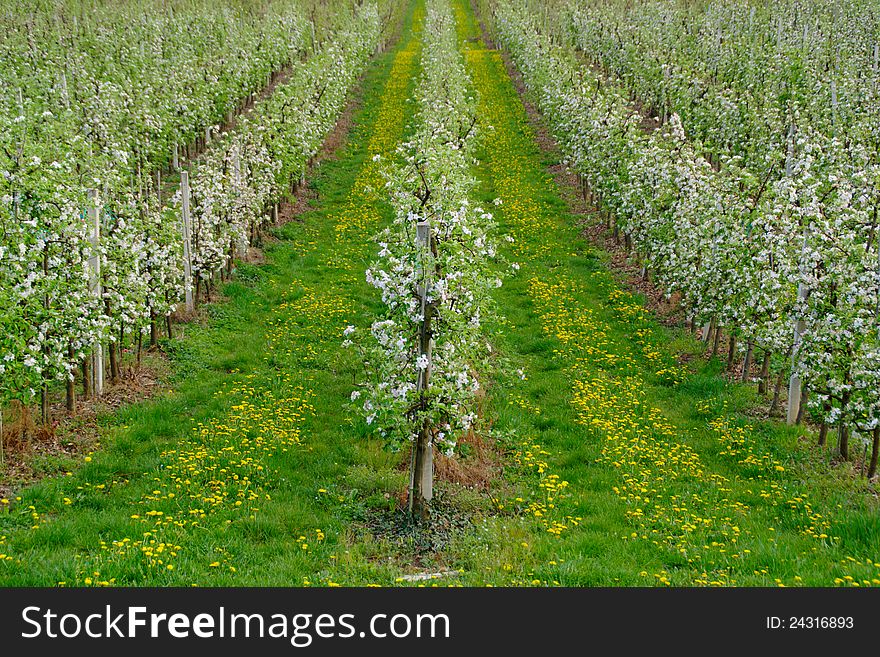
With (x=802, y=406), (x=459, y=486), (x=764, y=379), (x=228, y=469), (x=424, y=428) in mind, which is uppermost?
(x=764, y=379)

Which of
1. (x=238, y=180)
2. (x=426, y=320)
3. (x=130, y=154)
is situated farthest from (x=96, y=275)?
(x=130, y=154)

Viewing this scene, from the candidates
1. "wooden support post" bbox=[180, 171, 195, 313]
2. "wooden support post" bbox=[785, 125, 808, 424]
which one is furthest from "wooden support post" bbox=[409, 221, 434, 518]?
"wooden support post" bbox=[180, 171, 195, 313]

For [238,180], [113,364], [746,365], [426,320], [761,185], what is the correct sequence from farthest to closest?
[238,180], [761,185], [746,365], [113,364], [426,320]

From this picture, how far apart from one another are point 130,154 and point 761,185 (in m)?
15.5

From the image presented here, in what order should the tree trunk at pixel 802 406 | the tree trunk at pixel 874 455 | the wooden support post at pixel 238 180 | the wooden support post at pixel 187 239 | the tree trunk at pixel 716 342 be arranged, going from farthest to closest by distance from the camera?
the wooden support post at pixel 238 180
the wooden support post at pixel 187 239
the tree trunk at pixel 716 342
the tree trunk at pixel 802 406
the tree trunk at pixel 874 455

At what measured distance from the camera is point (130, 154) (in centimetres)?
2119

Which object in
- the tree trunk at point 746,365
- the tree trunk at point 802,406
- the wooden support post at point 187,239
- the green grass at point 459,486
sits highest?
the wooden support post at point 187,239

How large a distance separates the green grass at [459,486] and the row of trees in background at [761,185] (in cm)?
142

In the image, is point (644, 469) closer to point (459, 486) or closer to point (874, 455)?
point (459, 486)

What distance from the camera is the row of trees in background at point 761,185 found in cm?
1206

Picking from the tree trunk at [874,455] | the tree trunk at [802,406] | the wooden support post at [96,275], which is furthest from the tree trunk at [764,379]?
the wooden support post at [96,275]

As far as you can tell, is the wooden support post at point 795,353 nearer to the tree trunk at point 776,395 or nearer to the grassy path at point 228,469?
→ the tree trunk at point 776,395

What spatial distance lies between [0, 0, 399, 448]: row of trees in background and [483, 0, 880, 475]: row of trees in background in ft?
32.4

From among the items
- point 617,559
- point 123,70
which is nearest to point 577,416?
point 617,559
